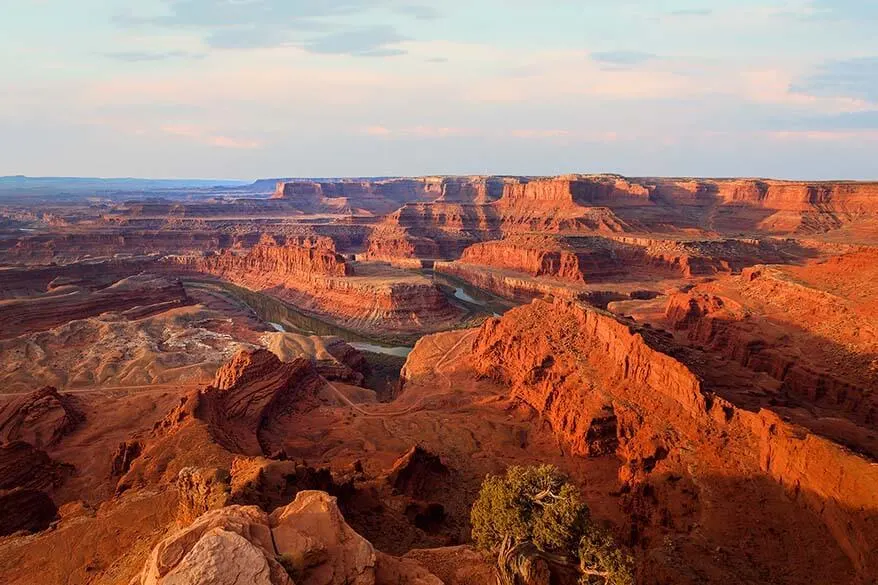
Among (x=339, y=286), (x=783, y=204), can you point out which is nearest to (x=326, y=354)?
(x=339, y=286)

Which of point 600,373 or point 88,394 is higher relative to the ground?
point 600,373

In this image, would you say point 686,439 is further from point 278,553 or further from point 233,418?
point 233,418

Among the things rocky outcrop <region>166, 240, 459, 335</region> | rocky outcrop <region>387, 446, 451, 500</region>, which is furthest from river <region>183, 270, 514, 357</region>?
rocky outcrop <region>387, 446, 451, 500</region>

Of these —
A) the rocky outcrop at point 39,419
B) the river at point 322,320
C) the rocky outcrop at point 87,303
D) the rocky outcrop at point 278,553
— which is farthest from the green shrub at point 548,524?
the rocky outcrop at point 87,303

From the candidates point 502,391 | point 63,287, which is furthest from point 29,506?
point 63,287

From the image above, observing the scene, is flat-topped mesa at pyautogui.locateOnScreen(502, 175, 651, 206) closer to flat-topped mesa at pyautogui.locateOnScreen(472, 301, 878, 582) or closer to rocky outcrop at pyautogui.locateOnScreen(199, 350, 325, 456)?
flat-topped mesa at pyautogui.locateOnScreen(472, 301, 878, 582)

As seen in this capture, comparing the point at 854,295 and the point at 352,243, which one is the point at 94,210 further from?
the point at 854,295
